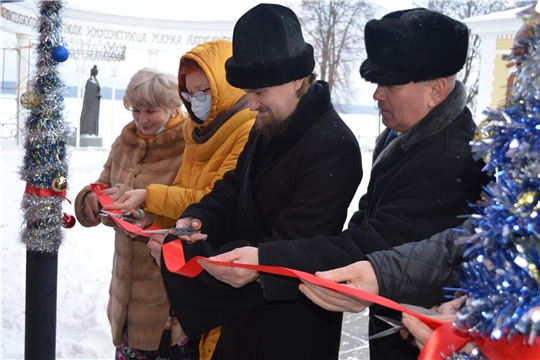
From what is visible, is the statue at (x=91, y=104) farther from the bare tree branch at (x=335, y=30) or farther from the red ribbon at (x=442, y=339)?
the red ribbon at (x=442, y=339)

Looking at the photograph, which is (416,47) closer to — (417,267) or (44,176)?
(417,267)

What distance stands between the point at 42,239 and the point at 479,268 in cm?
275

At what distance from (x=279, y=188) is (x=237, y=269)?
1.52ft

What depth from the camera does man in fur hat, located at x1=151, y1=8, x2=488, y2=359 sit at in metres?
1.84

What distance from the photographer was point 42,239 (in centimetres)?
323

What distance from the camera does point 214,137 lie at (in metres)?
3.01

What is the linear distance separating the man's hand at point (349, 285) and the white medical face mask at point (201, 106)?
5.30 feet

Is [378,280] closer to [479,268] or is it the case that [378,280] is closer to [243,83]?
[479,268]

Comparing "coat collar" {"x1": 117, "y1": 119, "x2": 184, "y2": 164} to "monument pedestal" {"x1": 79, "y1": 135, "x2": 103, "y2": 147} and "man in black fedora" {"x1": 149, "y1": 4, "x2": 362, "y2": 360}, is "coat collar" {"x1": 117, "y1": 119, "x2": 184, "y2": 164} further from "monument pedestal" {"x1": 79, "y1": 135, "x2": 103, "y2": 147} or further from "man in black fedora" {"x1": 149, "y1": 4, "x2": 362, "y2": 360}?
"monument pedestal" {"x1": 79, "y1": 135, "x2": 103, "y2": 147}

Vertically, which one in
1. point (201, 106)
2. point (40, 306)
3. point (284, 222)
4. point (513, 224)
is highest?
point (201, 106)

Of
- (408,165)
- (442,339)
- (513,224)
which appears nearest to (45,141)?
(408,165)

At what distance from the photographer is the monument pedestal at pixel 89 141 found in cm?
1759

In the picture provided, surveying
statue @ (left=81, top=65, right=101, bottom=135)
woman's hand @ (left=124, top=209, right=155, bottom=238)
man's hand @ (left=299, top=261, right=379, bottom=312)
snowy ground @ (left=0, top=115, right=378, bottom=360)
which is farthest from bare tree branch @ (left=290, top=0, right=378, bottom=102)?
man's hand @ (left=299, top=261, right=379, bottom=312)

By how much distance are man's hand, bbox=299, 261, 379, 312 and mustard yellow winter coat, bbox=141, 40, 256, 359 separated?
4.52ft
